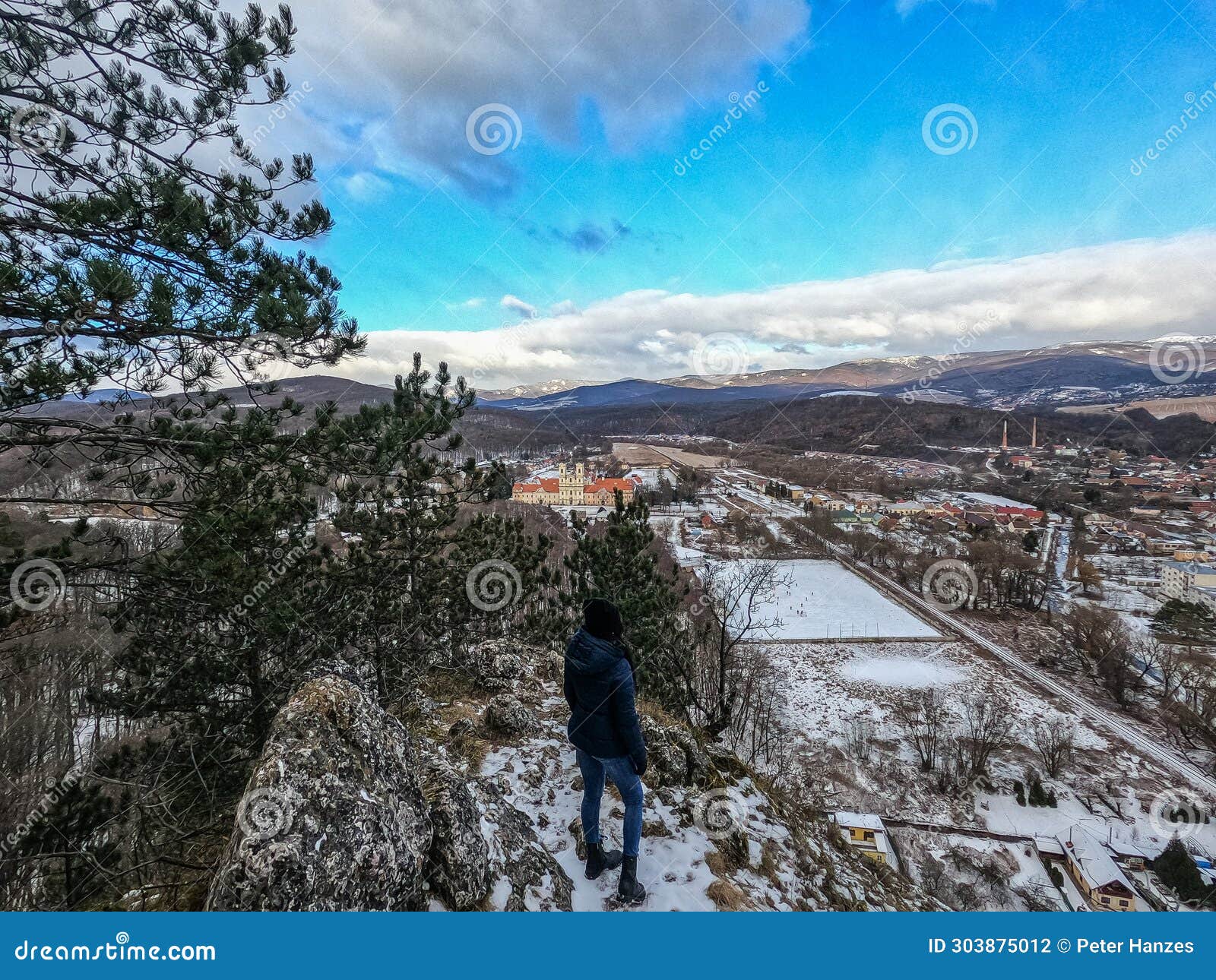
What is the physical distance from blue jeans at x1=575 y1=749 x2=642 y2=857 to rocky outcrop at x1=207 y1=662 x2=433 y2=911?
1114mm

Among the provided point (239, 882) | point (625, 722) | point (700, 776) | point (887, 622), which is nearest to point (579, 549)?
point (700, 776)

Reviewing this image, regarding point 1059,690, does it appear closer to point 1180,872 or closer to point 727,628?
point 1180,872

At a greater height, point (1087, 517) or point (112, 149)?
point (112, 149)

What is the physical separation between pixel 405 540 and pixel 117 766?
4272 mm

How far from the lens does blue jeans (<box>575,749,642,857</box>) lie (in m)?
3.36

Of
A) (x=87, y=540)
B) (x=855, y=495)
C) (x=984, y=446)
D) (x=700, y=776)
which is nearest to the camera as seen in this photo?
(x=87, y=540)

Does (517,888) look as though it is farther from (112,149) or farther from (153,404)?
(112,149)

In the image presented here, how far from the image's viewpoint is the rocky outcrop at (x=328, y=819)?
93.4 inches

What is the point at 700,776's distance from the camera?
5469 mm

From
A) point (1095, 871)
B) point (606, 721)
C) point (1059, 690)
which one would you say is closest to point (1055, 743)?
point (1059, 690)

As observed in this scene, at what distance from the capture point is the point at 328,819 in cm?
261

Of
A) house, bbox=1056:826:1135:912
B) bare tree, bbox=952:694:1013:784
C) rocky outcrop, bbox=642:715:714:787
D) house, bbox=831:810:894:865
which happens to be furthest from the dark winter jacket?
bare tree, bbox=952:694:1013:784

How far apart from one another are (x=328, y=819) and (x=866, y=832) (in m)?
19.7

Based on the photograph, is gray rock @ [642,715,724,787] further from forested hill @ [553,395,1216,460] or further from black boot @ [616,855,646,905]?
forested hill @ [553,395,1216,460]
